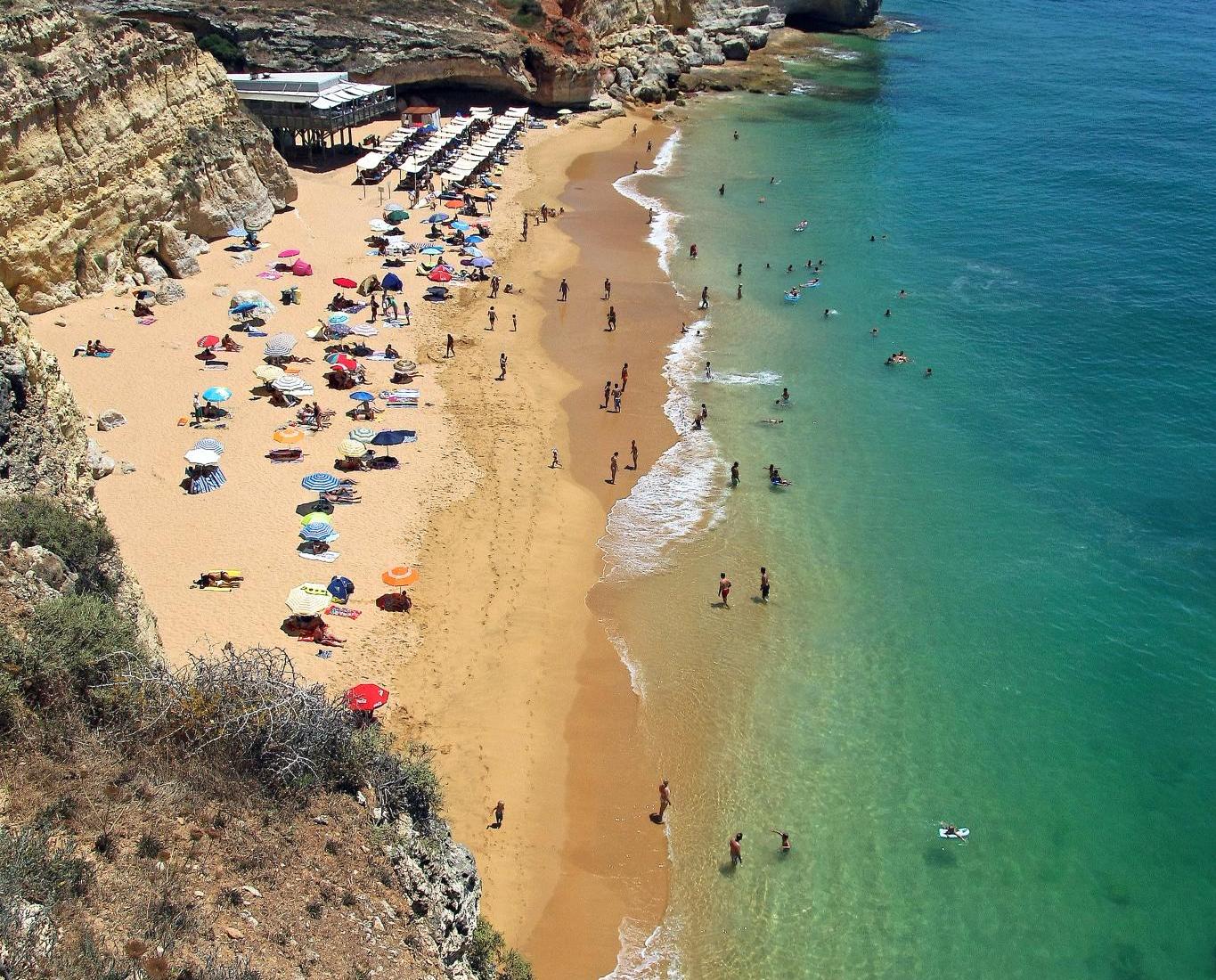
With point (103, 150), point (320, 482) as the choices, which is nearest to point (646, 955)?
point (320, 482)

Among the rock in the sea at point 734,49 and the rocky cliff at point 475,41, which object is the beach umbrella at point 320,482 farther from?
the rock in the sea at point 734,49

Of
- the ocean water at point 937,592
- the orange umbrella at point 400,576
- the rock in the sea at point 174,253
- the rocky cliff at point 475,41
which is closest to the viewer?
the ocean water at point 937,592

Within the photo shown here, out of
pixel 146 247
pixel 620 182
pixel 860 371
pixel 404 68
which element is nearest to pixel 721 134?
pixel 620 182

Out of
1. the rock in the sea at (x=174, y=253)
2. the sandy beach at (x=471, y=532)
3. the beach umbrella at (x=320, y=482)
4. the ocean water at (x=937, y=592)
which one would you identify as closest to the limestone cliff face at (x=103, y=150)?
the rock in the sea at (x=174, y=253)

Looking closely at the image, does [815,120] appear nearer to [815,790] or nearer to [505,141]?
[505,141]

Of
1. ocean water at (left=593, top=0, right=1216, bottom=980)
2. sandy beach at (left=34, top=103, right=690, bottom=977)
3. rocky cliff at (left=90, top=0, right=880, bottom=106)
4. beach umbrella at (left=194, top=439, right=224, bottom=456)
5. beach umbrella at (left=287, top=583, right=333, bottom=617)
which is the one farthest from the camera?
rocky cliff at (left=90, top=0, right=880, bottom=106)

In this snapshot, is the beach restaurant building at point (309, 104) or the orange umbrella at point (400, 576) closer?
the orange umbrella at point (400, 576)

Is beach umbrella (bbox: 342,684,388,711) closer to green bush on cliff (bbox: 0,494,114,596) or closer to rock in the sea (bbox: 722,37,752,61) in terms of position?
green bush on cliff (bbox: 0,494,114,596)

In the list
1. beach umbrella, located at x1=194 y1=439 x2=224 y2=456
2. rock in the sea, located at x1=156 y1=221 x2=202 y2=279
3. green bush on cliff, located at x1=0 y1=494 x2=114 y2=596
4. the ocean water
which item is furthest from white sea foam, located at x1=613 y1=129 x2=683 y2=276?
green bush on cliff, located at x1=0 y1=494 x2=114 y2=596
